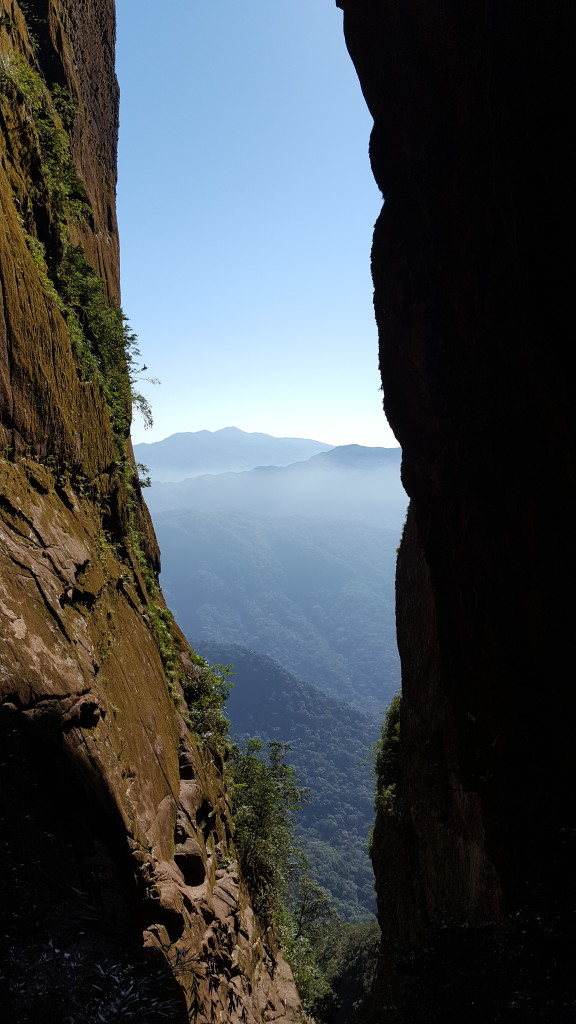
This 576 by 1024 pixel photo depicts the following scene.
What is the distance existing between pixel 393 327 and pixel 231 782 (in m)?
14.5

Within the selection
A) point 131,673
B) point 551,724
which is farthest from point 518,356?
point 131,673

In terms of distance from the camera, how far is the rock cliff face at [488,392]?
735cm

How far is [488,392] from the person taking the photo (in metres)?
8.84

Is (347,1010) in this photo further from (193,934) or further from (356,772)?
(356,772)

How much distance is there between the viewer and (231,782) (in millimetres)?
17438

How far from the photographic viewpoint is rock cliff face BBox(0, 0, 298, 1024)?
5.09 m

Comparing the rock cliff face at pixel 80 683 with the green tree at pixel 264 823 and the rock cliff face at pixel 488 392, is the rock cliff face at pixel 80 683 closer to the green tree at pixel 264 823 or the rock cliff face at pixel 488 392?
the green tree at pixel 264 823

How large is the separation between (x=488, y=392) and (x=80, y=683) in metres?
7.41

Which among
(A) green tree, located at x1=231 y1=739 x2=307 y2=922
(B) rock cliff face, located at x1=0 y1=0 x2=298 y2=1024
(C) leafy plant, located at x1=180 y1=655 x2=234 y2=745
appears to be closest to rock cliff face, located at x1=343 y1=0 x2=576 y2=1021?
(B) rock cliff face, located at x1=0 y1=0 x2=298 y2=1024

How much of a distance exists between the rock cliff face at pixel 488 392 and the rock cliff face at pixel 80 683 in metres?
4.02

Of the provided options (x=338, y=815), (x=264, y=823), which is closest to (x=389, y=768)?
(x=264, y=823)

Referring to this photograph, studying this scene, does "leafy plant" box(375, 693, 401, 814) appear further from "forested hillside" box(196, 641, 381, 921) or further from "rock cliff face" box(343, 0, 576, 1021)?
"forested hillside" box(196, 641, 381, 921)

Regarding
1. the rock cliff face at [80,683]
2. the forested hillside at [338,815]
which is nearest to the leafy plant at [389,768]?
the rock cliff face at [80,683]

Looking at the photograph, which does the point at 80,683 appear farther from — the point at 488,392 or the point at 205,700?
the point at 205,700
